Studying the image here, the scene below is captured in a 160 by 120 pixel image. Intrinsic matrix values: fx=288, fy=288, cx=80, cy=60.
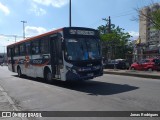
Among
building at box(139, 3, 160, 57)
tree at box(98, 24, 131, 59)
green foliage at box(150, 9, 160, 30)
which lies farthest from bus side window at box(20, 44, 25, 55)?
tree at box(98, 24, 131, 59)

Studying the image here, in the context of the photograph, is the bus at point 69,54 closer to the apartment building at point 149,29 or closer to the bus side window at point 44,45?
the bus side window at point 44,45

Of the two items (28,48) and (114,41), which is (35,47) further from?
(114,41)

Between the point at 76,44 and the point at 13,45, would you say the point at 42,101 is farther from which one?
the point at 13,45

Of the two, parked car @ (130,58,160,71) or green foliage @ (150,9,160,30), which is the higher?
green foliage @ (150,9,160,30)

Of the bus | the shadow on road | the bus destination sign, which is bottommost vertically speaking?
the shadow on road

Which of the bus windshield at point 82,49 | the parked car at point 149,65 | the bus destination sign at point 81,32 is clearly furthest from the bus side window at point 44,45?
the parked car at point 149,65

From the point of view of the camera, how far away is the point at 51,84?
58.9 ft

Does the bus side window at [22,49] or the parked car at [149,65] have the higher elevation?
the bus side window at [22,49]

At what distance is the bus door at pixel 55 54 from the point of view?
15.9 metres

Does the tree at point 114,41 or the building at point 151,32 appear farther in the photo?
the tree at point 114,41

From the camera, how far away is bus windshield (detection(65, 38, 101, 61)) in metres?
15.1

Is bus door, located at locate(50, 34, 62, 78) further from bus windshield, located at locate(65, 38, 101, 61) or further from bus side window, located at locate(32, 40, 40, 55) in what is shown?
bus side window, located at locate(32, 40, 40, 55)

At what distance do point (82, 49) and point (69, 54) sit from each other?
33.4 inches

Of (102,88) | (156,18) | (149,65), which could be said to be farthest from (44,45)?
(156,18)
